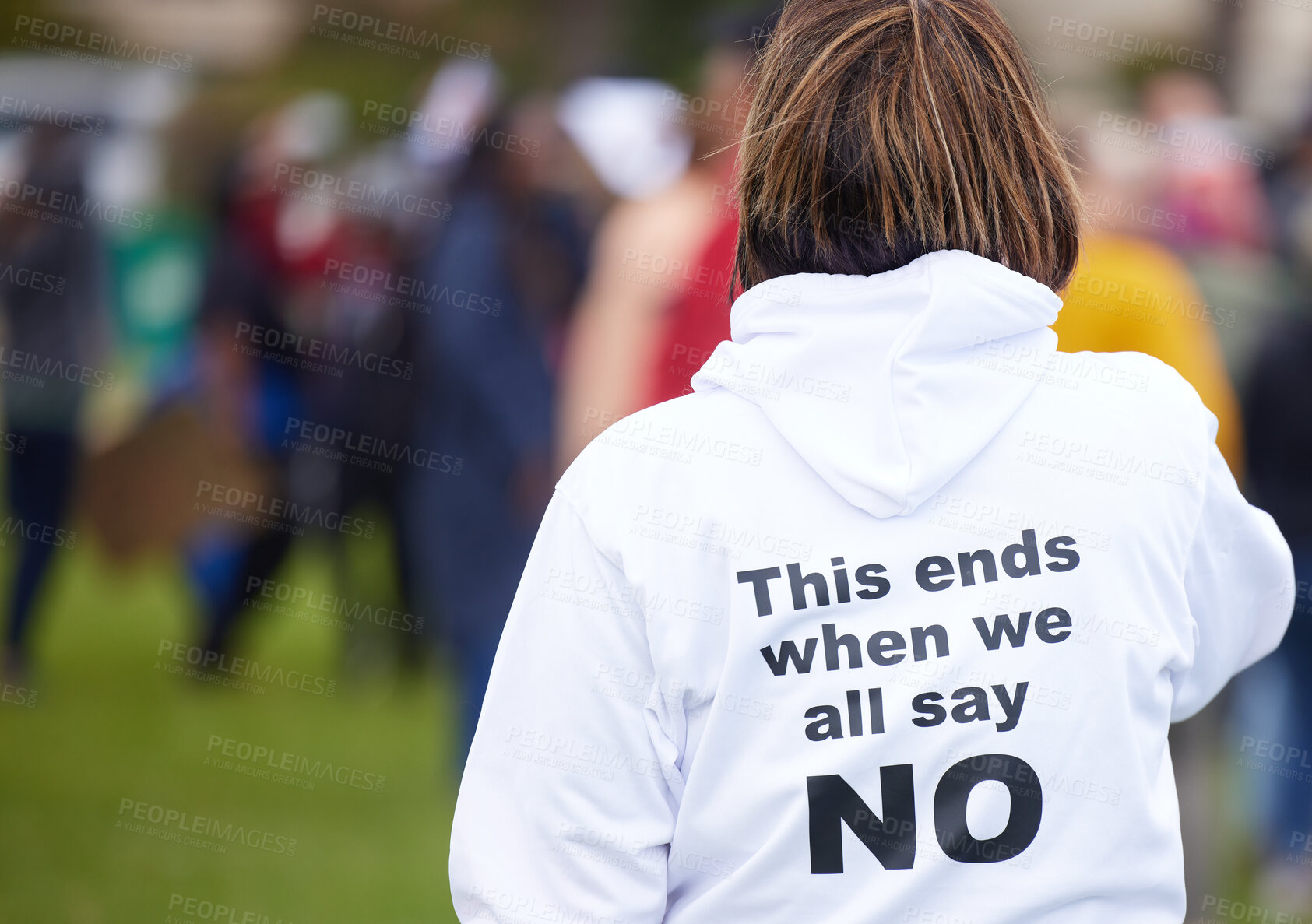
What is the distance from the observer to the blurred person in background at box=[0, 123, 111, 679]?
5863 millimetres

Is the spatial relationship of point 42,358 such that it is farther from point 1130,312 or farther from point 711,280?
point 1130,312

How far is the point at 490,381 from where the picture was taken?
465 cm

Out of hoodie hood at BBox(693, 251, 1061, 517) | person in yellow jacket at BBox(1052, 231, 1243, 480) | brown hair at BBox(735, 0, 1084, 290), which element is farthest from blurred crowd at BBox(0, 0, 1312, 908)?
hoodie hood at BBox(693, 251, 1061, 517)

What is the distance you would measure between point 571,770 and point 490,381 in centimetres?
339

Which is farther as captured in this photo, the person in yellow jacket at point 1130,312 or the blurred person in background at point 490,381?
the blurred person in background at point 490,381

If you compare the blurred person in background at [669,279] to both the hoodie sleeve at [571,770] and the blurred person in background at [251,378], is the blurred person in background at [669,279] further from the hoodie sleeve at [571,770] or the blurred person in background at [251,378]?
the blurred person in background at [251,378]

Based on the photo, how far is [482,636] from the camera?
14.7ft

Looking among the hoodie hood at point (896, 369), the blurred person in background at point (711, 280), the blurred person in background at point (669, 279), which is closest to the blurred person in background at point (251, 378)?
the blurred person in background at point (669, 279)

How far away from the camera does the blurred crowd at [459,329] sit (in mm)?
3691

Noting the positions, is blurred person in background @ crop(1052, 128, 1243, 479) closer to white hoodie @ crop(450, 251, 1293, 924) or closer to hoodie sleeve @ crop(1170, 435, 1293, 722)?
hoodie sleeve @ crop(1170, 435, 1293, 722)

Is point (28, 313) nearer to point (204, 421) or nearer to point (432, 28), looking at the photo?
point (204, 421)

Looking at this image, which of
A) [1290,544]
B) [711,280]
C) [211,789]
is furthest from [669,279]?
[211,789]

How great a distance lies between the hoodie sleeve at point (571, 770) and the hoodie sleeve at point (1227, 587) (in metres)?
0.59

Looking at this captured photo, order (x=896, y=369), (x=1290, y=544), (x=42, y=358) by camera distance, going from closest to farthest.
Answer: (x=896, y=369) < (x=1290, y=544) < (x=42, y=358)
